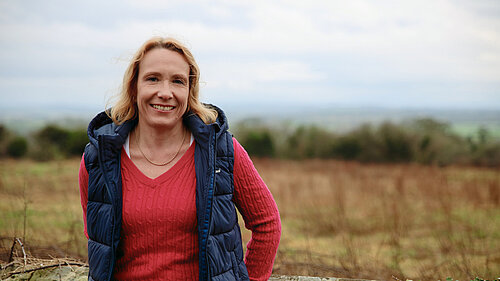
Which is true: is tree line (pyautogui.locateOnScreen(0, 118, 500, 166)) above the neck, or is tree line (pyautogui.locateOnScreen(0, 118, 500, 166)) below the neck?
below

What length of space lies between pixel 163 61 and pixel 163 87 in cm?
13

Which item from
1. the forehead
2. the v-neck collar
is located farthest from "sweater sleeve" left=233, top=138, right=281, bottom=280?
the forehead

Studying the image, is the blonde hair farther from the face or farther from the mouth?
the mouth

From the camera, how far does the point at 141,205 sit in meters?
2.11

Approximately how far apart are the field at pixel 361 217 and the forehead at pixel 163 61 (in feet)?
7.18

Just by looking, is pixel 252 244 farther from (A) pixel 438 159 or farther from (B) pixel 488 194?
(A) pixel 438 159

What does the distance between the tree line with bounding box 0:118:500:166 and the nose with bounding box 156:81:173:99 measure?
41.3ft

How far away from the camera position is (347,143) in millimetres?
16438

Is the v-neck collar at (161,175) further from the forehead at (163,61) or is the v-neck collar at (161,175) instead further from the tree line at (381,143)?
the tree line at (381,143)

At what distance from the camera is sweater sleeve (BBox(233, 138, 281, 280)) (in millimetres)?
2225

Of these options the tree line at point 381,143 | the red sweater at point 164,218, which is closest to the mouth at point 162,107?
the red sweater at point 164,218

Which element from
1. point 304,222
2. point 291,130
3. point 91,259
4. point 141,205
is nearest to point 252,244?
point 141,205

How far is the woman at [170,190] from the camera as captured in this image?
6.82 ft

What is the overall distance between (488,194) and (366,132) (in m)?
7.25
